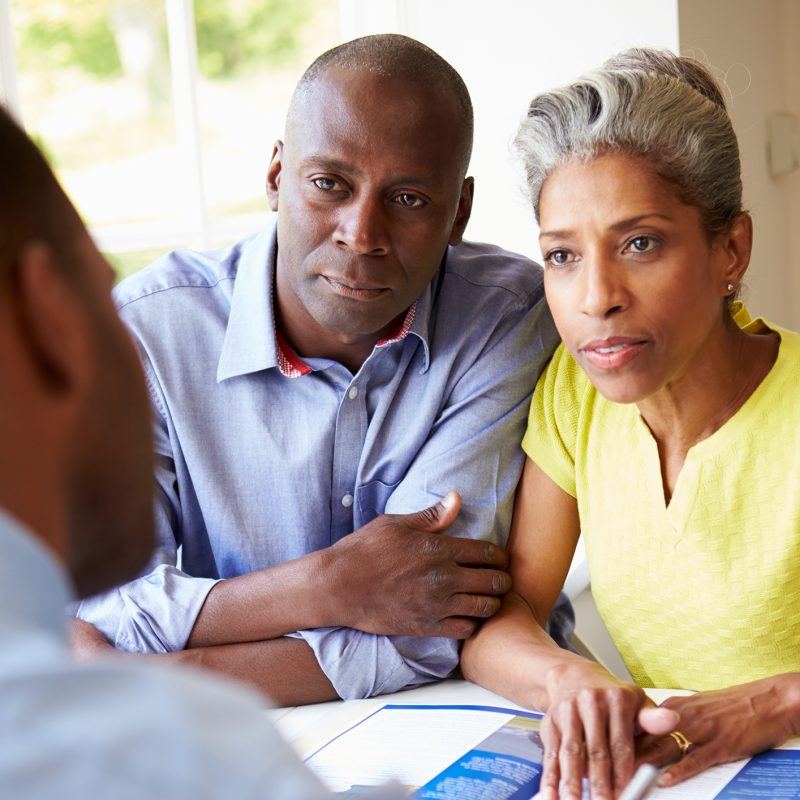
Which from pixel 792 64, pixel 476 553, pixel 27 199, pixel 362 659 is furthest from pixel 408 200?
pixel 792 64

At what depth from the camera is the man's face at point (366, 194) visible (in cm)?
161

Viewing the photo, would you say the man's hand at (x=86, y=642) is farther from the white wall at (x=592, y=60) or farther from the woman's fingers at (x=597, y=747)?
the white wall at (x=592, y=60)

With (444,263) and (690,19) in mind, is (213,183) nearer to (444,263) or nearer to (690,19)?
(690,19)

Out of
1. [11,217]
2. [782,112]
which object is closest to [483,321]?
[11,217]

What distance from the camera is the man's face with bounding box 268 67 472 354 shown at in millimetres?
1605

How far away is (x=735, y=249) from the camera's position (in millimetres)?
1522

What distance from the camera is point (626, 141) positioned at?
1471mm

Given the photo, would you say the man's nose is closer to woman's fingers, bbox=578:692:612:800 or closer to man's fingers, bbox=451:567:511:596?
man's fingers, bbox=451:567:511:596

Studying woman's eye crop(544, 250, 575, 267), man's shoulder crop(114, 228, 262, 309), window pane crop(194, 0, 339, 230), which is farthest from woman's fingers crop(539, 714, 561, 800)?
window pane crop(194, 0, 339, 230)

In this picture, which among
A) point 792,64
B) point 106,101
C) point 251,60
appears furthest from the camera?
point 251,60

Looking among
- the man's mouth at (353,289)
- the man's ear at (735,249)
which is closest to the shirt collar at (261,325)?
the man's mouth at (353,289)

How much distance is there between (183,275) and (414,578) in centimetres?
60

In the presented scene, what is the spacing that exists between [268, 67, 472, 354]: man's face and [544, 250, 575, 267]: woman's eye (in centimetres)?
20

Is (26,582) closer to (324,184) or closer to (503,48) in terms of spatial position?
(324,184)
